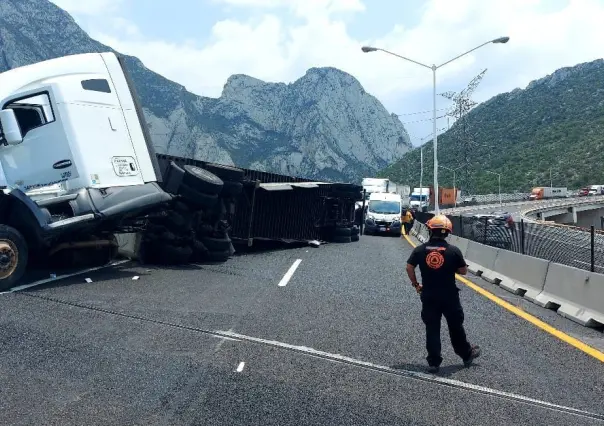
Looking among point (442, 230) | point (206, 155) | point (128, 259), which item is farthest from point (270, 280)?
point (206, 155)

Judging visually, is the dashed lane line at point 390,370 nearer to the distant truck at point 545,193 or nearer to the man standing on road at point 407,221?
the man standing on road at point 407,221

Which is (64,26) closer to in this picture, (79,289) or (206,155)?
(206,155)

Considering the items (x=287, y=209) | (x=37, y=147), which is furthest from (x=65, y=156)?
(x=287, y=209)

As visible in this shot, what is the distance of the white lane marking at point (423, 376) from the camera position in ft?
17.0

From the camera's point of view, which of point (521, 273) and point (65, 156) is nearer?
point (65, 156)

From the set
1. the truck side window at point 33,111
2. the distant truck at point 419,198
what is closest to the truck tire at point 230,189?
the truck side window at point 33,111

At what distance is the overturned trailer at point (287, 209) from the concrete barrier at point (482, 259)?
5792 mm

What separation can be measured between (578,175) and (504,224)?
10923 centimetres

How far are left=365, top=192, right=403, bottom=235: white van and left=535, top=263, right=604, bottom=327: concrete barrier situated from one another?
23.3m

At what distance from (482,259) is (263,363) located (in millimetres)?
11236

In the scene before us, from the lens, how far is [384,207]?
3525 cm

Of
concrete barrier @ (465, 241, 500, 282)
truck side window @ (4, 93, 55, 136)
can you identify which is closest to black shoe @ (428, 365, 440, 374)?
truck side window @ (4, 93, 55, 136)

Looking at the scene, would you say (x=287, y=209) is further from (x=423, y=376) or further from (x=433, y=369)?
(x=423, y=376)

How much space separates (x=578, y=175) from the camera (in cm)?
11594
